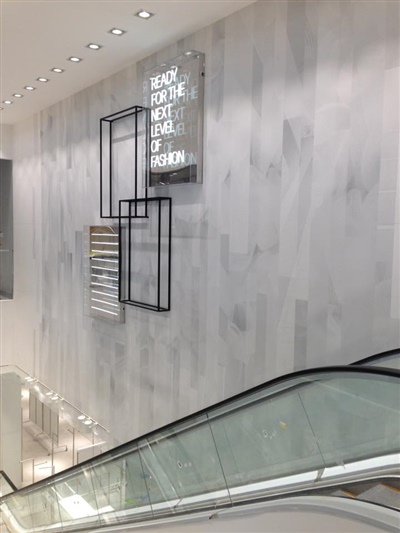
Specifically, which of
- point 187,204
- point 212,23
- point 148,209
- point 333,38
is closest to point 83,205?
point 148,209

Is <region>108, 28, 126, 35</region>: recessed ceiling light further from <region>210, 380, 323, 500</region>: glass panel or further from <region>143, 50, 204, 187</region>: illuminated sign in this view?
<region>210, 380, 323, 500</region>: glass panel

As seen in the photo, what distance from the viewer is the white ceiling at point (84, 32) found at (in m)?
4.24

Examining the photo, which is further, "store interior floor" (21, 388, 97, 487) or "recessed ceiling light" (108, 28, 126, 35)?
"store interior floor" (21, 388, 97, 487)

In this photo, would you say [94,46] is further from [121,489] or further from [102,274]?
[121,489]

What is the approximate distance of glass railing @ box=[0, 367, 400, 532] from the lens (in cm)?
215

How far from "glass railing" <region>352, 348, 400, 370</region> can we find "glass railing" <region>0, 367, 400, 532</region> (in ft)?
2.79

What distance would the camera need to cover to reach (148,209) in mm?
5547

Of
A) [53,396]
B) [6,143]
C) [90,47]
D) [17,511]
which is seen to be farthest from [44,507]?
[6,143]

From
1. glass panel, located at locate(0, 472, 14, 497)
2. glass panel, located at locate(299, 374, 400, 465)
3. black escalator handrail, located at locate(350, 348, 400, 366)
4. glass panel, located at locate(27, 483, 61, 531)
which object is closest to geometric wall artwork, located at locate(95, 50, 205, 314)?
glass panel, located at locate(27, 483, 61, 531)

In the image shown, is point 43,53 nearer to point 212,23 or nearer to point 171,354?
point 212,23

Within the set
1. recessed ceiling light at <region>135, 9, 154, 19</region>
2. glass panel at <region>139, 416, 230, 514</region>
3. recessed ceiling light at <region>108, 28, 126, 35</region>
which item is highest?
recessed ceiling light at <region>108, 28, 126, 35</region>

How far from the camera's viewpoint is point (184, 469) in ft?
10.9

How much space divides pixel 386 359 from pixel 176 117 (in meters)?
3.11

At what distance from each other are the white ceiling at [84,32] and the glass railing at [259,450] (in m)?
3.36
